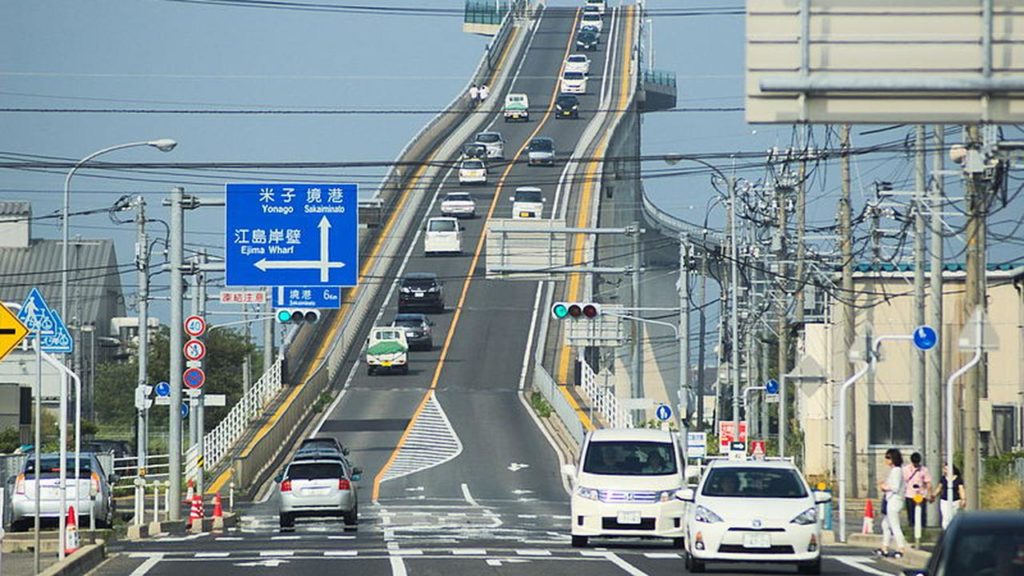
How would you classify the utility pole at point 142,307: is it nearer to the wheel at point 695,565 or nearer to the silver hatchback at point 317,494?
the silver hatchback at point 317,494

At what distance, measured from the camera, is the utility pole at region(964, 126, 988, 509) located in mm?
31031

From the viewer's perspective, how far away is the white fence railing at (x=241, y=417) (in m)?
58.4

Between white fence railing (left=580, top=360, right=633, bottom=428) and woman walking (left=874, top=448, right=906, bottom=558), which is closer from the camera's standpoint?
woman walking (left=874, top=448, right=906, bottom=558)

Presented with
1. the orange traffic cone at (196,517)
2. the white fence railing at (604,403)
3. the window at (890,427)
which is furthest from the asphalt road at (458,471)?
the window at (890,427)

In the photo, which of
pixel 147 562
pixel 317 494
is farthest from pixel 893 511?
pixel 317 494

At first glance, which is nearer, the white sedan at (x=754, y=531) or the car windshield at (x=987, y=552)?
the car windshield at (x=987, y=552)

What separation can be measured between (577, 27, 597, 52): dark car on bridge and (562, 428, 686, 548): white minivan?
111329 millimetres

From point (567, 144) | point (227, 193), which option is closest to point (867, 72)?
point (227, 193)

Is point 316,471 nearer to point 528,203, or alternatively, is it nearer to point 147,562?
point 147,562

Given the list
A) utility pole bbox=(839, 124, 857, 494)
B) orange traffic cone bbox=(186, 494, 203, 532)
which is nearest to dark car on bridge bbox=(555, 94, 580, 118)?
utility pole bbox=(839, 124, 857, 494)

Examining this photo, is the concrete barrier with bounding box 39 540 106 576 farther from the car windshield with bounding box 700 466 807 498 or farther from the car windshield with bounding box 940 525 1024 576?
the car windshield with bounding box 940 525 1024 576

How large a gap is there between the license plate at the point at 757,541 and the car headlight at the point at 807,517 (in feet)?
1.27

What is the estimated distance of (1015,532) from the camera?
1123cm

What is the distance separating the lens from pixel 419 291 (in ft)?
270
